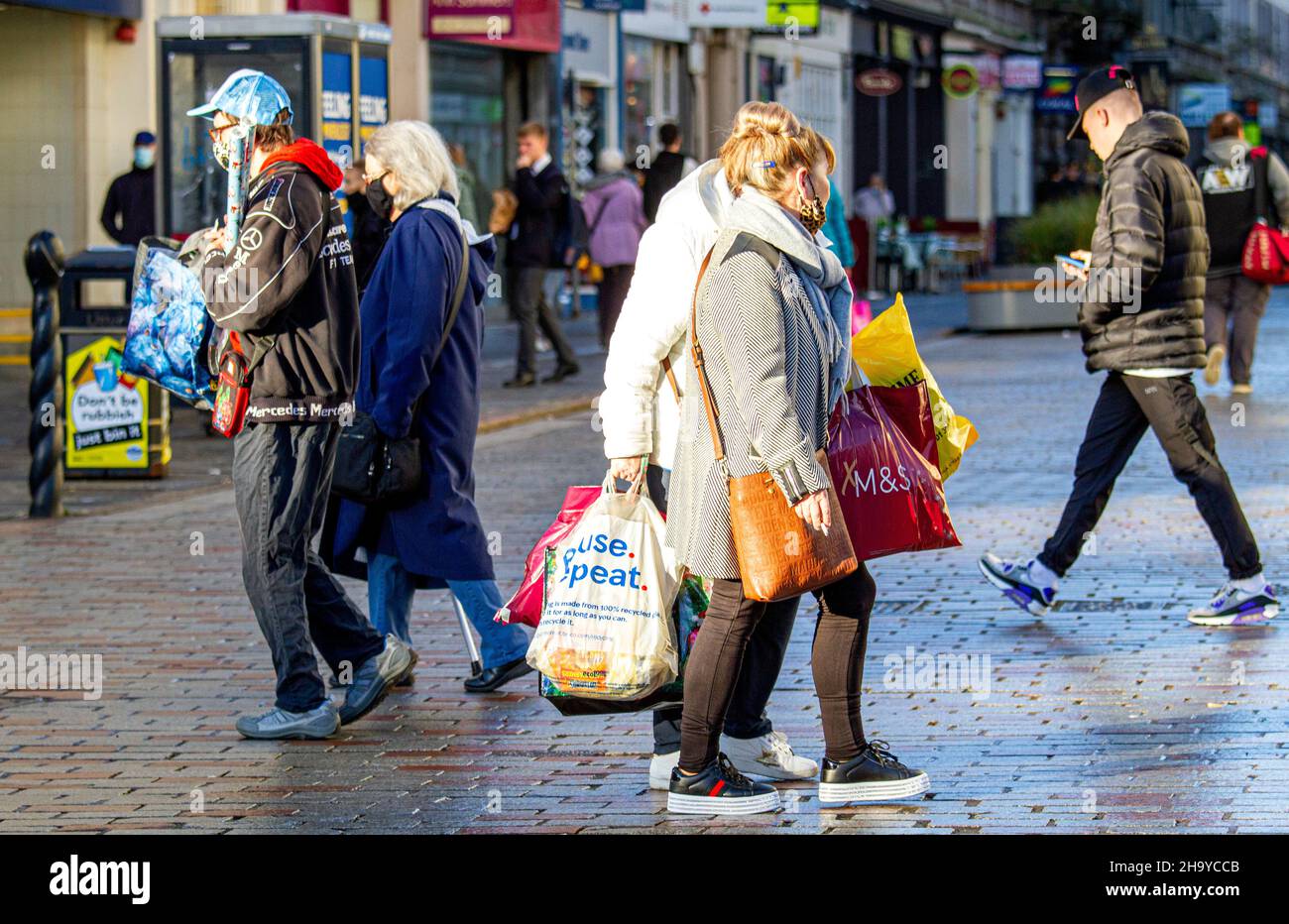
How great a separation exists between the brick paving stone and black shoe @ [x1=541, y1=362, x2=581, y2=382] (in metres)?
7.48

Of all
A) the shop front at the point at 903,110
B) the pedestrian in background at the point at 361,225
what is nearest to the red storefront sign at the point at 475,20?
the pedestrian in background at the point at 361,225

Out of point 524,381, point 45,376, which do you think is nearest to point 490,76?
point 524,381

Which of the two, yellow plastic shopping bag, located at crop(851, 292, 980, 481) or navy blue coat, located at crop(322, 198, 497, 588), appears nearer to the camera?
yellow plastic shopping bag, located at crop(851, 292, 980, 481)

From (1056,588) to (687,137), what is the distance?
27.4 meters

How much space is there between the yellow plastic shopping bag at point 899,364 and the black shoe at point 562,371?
1224cm

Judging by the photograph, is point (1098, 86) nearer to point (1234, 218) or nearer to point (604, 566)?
point (604, 566)

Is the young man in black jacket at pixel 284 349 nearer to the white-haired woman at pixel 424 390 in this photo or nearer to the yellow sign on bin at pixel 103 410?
the white-haired woman at pixel 424 390

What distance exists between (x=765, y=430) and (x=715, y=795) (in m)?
0.98

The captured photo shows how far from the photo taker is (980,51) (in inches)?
1938

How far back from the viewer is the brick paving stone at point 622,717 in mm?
5320

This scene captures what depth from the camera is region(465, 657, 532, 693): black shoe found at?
6.83m

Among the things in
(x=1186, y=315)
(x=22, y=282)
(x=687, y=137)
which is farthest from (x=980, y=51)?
(x=1186, y=315)

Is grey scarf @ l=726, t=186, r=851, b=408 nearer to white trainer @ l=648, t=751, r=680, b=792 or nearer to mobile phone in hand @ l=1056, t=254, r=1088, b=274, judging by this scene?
white trainer @ l=648, t=751, r=680, b=792

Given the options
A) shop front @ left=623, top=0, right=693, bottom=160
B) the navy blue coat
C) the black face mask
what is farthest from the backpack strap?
shop front @ left=623, top=0, right=693, bottom=160
